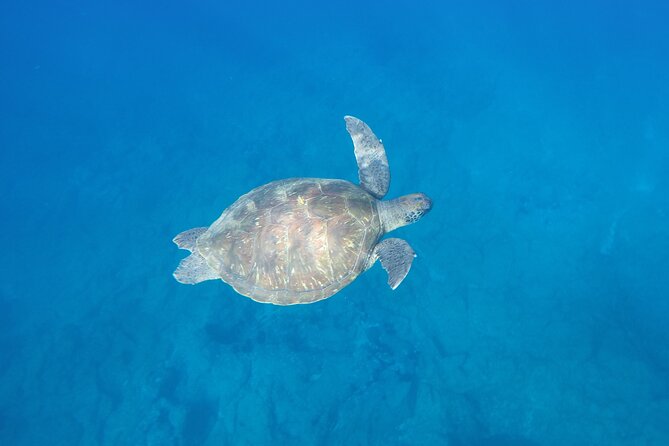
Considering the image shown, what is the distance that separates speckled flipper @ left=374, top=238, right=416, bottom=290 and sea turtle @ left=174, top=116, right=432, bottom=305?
0.04ft

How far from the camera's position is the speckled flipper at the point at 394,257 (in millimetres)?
4582

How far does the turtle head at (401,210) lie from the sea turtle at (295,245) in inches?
12.4

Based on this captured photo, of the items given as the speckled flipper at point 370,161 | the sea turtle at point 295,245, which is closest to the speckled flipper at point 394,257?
the sea turtle at point 295,245

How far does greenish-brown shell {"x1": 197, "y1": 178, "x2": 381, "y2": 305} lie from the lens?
4414 mm

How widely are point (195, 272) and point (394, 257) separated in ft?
9.20

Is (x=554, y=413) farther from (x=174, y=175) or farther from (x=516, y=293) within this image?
(x=174, y=175)

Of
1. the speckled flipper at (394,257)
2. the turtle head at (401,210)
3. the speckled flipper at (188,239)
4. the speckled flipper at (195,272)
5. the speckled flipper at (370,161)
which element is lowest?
the speckled flipper at (195,272)

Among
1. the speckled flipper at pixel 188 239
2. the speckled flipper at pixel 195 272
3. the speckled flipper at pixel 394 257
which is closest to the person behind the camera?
the speckled flipper at pixel 394 257

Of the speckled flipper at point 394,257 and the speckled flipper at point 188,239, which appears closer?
the speckled flipper at point 394,257

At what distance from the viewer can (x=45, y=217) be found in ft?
28.8

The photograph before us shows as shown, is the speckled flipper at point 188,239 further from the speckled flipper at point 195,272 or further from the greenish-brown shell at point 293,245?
the greenish-brown shell at point 293,245

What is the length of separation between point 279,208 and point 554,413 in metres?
5.11

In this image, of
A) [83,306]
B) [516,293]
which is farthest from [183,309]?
[516,293]

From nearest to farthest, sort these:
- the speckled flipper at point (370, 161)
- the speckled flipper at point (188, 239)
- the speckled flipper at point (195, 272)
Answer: the speckled flipper at point (195, 272) < the speckled flipper at point (188, 239) < the speckled flipper at point (370, 161)
